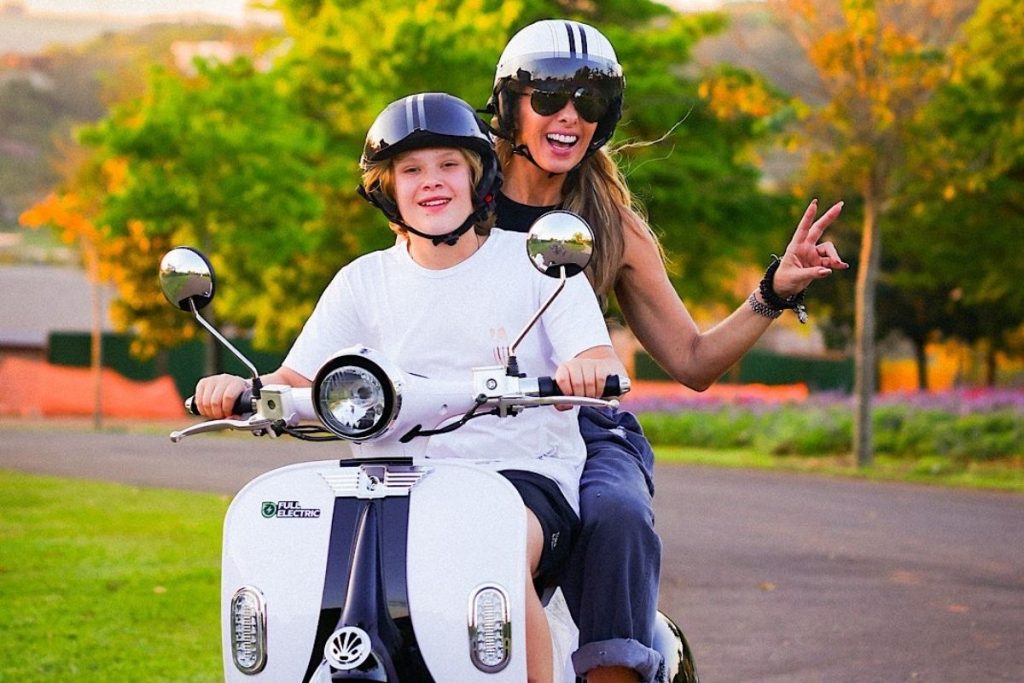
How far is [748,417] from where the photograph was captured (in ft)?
79.0

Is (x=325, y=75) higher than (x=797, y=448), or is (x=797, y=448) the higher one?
(x=325, y=75)

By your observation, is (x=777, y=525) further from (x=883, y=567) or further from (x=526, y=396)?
(x=526, y=396)

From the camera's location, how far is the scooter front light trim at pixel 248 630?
309 cm

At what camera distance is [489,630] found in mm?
3043

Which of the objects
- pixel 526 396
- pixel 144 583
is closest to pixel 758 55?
pixel 144 583

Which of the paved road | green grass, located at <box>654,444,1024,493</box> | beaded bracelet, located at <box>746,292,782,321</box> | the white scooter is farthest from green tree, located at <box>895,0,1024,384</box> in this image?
the white scooter

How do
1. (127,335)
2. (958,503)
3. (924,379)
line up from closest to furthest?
(958,503) < (924,379) < (127,335)

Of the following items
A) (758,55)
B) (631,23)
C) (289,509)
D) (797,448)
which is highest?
(631,23)

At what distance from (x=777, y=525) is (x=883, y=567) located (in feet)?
8.26

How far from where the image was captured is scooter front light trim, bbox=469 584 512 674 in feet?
9.95

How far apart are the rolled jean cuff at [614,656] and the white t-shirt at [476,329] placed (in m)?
0.32

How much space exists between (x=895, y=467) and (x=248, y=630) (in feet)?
53.6

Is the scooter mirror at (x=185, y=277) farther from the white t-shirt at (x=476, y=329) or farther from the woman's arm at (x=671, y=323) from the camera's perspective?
the woman's arm at (x=671, y=323)

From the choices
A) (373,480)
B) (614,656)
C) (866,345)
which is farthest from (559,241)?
(866,345)
